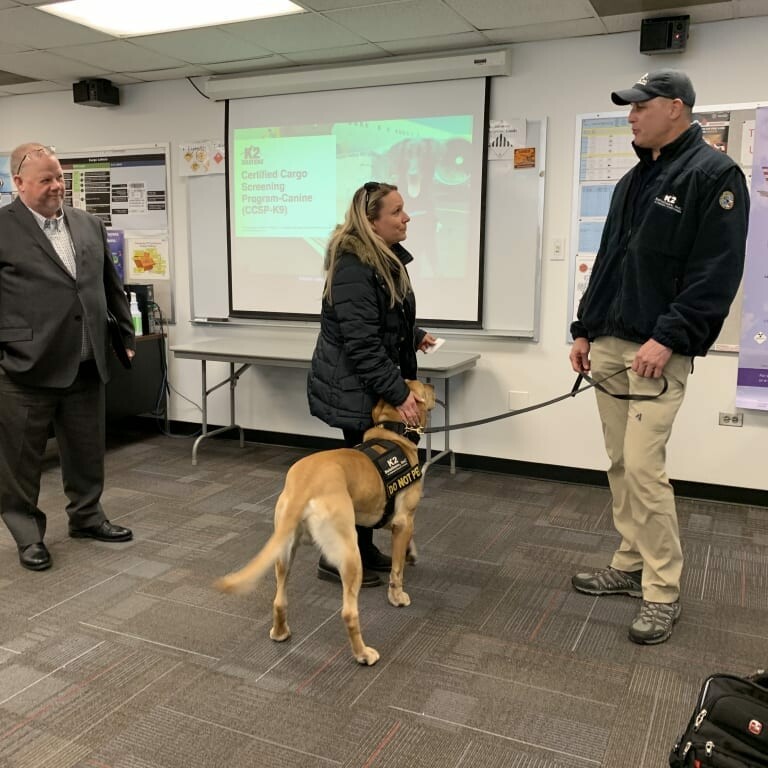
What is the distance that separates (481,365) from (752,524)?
64.6 inches

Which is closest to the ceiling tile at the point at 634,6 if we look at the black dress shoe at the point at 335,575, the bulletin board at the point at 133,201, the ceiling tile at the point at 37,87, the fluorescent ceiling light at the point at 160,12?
the fluorescent ceiling light at the point at 160,12


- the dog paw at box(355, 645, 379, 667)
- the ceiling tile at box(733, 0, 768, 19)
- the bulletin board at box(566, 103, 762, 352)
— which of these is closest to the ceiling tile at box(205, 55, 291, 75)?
the bulletin board at box(566, 103, 762, 352)

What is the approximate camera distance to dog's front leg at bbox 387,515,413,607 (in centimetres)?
247

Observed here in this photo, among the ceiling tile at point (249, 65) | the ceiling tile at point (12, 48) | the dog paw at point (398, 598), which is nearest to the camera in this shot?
the dog paw at point (398, 598)

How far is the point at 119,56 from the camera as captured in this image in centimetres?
431

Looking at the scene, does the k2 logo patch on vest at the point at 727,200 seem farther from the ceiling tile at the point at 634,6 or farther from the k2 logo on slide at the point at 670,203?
the ceiling tile at the point at 634,6

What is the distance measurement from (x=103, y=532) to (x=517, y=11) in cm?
304

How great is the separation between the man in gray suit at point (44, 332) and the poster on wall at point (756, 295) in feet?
9.85

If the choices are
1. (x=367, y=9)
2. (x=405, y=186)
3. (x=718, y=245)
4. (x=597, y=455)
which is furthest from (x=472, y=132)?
(x=718, y=245)

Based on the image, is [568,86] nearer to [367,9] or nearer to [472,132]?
[472,132]

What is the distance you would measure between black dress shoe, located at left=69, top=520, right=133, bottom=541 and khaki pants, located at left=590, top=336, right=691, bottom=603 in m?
2.11

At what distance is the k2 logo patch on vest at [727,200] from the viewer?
6.98 ft

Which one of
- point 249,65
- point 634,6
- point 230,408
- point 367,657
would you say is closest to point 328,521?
point 367,657

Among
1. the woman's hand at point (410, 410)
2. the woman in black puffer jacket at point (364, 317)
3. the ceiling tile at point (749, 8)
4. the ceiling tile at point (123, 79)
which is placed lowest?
the woman's hand at point (410, 410)
